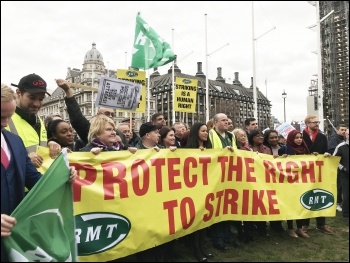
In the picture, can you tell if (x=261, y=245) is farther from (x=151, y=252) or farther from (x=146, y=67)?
(x=146, y=67)

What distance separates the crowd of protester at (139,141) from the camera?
2889mm

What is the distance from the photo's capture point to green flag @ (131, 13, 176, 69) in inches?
436

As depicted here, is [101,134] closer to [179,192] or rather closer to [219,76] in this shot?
[179,192]

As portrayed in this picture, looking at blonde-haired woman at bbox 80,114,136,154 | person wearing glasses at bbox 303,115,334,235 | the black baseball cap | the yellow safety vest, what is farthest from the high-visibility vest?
person wearing glasses at bbox 303,115,334,235

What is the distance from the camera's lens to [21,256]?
2609 millimetres

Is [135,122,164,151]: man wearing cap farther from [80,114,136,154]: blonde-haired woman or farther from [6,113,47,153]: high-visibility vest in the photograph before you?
[6,113,47,153]: high-visibility vest

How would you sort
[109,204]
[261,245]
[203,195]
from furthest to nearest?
[261,245]
[203,195]
[109,204]

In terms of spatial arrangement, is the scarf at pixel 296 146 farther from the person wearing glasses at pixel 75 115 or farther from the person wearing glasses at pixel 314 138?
the person wearing glasses at pixel 75 115

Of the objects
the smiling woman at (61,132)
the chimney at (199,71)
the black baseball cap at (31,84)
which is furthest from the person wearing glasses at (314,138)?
the chimney at (199,71)

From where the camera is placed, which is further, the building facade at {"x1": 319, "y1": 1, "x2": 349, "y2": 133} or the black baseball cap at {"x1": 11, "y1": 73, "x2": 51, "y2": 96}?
the building facade at {"x1": 319, "y1": 1, "x2": 349, "y2": 133}

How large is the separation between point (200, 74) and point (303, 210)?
112 meters

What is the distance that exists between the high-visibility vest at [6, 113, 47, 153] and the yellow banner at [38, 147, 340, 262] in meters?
0.14

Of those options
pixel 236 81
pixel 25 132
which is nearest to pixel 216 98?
pixel 236 81

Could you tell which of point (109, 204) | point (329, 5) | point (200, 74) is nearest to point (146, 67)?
point (109, 204)
